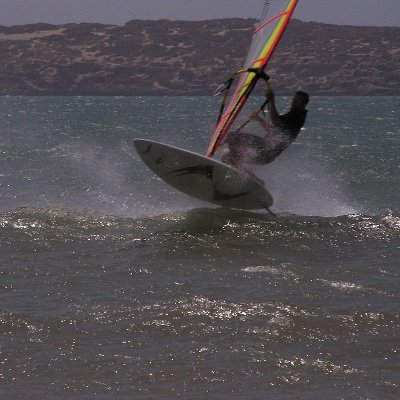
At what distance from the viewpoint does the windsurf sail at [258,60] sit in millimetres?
13727

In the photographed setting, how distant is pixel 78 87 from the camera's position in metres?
148

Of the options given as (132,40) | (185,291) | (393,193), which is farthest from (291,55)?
(185,291)

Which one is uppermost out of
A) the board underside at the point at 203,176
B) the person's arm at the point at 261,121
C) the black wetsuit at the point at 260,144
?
the person's arm at the point at 261,121

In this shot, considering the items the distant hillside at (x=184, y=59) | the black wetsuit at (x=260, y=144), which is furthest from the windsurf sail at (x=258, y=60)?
the distant hillside at (x=184, y=59)

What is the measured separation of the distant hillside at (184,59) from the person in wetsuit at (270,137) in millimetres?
115577

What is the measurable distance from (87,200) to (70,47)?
478ft

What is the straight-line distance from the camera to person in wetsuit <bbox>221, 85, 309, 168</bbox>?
43.3 ft

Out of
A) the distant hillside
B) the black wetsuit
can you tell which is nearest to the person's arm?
the black wetsuit

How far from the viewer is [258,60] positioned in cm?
1419

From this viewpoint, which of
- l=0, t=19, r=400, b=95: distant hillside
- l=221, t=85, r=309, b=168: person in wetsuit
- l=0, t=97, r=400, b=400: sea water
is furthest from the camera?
l=0, t=19, r=400, b=95: distant hillside

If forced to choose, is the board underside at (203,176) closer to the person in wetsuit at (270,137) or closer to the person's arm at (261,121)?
the person in wetsuit at (270,137)

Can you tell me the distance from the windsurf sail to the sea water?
4.19 feet

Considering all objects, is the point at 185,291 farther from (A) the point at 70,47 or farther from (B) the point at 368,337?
(A) the point at 70,47

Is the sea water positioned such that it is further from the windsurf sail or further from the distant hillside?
the distant hillside
